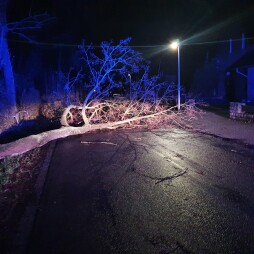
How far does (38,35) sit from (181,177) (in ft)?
62.7

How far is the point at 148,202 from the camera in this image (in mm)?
4930

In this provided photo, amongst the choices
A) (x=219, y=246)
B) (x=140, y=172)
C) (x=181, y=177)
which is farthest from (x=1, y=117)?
(x=219, y=246)

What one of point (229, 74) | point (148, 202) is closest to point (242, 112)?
point (148, 202)

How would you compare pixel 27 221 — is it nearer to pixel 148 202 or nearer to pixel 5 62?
pixel 148 202

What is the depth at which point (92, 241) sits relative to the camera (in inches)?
148

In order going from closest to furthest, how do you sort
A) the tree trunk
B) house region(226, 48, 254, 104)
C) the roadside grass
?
the roadside grass → the tree trunk → house region(226, 48, 254, 104)

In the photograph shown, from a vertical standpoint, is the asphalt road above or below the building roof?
below

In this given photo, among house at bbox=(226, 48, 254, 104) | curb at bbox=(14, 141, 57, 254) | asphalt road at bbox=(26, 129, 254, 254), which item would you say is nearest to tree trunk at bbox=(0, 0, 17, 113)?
asphalt road at bbox=(26, 129, 254, 254)

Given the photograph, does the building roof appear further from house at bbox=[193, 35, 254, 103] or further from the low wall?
the low wall

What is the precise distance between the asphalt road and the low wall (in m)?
4.89

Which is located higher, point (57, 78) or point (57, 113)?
point (57, 78)

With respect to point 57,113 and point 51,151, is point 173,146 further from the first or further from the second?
point 57,113

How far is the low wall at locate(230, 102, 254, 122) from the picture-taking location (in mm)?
12961

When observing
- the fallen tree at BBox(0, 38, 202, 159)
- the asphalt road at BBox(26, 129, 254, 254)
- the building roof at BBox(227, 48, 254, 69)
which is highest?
the building roof at BBox(227, 48, 254, 69)
